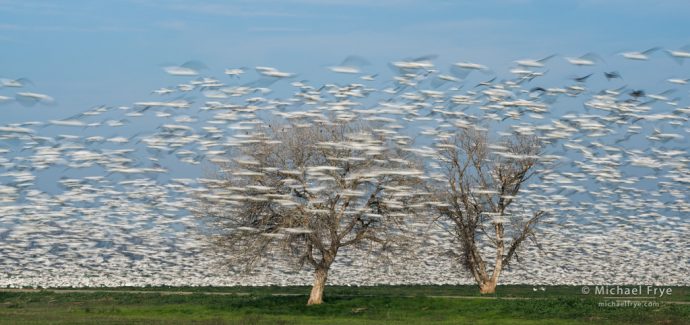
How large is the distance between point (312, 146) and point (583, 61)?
14.9 m

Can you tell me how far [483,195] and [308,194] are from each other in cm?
1133

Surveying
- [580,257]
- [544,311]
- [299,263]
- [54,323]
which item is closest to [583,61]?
[544,311]

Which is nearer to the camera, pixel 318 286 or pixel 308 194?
pixel 308 194

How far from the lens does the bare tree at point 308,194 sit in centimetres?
3753

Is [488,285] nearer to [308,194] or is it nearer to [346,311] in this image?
[346,311]

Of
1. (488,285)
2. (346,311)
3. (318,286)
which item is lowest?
(488,285)

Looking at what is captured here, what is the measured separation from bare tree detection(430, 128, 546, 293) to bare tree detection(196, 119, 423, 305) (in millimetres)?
6494

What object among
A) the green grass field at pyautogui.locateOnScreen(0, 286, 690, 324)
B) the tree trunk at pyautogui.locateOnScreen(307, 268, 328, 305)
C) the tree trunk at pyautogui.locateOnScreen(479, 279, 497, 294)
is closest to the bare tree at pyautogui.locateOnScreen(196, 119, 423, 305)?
the tree trunk at pyautogui.locateOnScreen(307, 268, 328, 305)

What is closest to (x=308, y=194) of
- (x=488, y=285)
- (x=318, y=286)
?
(x=318, y=286)

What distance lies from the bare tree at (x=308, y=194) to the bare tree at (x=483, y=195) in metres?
6.49

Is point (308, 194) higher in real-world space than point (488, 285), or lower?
higher

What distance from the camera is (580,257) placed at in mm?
64250

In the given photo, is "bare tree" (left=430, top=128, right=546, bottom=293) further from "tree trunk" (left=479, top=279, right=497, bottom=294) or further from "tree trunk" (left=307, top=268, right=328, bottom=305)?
"tree trunk" (left=307, top=268, right=328, bottom=305)

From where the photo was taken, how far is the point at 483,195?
45750mm
